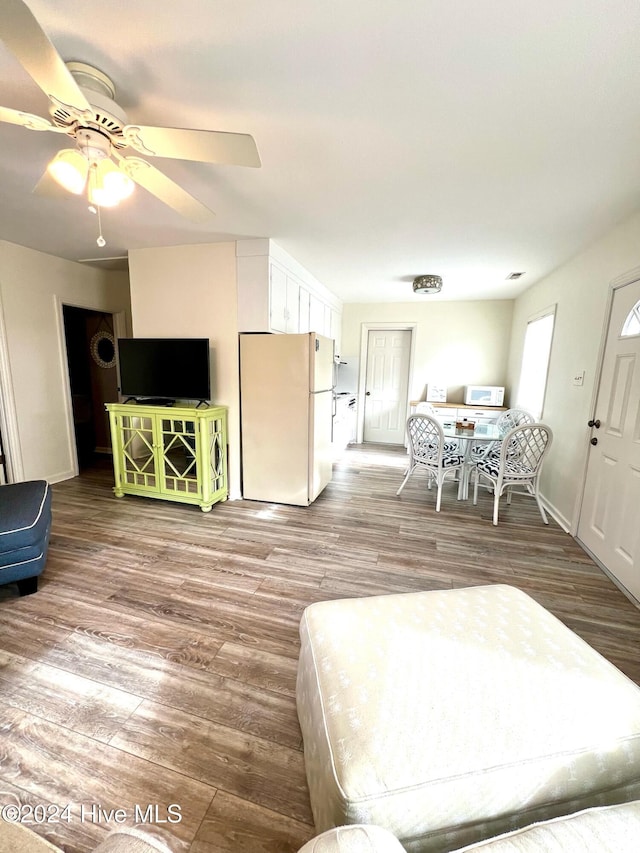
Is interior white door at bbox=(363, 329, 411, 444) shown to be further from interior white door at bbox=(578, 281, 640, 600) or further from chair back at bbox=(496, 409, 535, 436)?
interior white door at bbox=(578, 281, 640, 600)

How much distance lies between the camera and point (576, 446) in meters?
2.96

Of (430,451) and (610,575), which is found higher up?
(430,451)

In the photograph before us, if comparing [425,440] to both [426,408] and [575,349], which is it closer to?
[575,349]

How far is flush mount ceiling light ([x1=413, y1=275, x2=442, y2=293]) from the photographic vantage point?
4.12m

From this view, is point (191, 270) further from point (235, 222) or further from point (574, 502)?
point (574, 502)

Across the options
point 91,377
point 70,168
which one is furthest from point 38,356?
point 70,168

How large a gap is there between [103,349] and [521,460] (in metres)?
5.47

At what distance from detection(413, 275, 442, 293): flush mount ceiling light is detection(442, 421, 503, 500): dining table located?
1753 mm

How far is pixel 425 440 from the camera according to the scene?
11.6 ft

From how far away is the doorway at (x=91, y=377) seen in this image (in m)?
4.74

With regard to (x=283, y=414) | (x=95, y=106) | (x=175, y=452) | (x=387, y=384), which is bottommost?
(x=175, y=452)

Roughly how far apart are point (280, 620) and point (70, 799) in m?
0.98

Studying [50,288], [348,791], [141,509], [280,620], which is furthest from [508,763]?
[50,288]

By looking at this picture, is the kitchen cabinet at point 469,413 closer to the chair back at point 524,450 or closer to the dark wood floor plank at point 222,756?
the chair back at point 524,450
